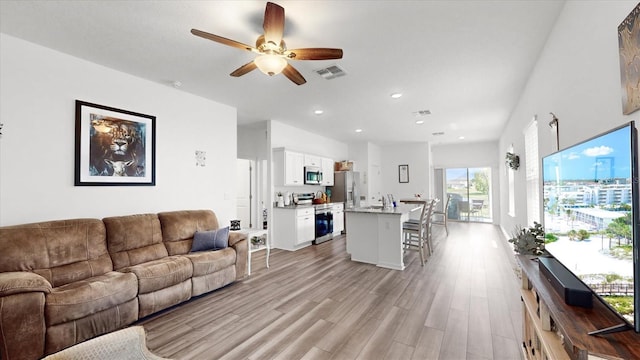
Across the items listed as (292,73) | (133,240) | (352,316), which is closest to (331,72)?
(292,73)

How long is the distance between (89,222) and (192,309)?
142 centimetres

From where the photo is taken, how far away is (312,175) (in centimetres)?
644

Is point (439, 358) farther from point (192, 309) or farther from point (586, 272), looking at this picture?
point (192, 309)

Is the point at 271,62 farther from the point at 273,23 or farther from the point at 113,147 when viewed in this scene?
the point at 113,147

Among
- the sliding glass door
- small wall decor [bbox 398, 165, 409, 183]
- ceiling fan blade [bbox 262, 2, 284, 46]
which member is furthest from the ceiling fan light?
the sliding glass door

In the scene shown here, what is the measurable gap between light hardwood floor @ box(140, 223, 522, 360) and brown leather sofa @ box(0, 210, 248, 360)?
274 millimetres

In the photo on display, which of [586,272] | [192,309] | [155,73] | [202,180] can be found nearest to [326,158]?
[202,180]

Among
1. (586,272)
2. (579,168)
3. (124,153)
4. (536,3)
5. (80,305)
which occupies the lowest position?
(80,305)

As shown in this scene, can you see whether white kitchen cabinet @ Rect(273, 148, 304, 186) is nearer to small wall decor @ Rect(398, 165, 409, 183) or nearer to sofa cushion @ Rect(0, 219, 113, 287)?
sofa cushion @ Rect(0, 219, 113, 287)

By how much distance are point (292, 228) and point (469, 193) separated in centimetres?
657

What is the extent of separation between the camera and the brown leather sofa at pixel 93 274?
194 centimetres

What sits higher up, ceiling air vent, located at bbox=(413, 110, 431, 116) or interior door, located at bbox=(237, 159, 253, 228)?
ceiling air vent, located at bbox=(413, 110, 431, 116)

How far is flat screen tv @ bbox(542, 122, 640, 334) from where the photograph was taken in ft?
3.27

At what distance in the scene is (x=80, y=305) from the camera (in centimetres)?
219
